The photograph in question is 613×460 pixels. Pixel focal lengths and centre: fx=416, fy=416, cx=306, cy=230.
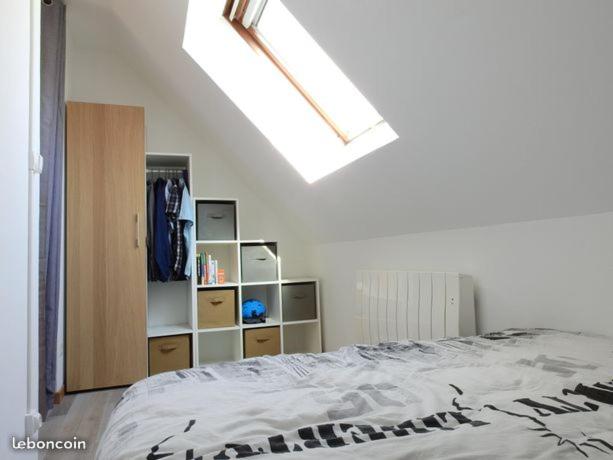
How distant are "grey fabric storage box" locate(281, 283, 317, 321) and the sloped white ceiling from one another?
1.27 metres

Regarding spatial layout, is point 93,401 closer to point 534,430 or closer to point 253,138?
point 253,138

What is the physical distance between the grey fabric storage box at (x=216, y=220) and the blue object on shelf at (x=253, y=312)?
21.8 inches

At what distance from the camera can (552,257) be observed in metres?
1.53

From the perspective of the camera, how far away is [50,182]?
241 cm

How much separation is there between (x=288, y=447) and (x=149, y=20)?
274 cm

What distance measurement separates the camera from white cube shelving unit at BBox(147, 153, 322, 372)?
315 cm

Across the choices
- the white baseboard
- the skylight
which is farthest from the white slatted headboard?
the white baseboard

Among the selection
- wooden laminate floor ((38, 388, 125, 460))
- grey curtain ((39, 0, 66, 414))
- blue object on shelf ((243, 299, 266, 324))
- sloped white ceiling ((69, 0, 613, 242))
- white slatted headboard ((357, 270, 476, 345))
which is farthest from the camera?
blue object on shelf ((243, 299, 266, 324))

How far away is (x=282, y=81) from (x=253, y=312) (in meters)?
1.76

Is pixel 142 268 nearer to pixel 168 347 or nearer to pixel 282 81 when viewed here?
pixel 168 347

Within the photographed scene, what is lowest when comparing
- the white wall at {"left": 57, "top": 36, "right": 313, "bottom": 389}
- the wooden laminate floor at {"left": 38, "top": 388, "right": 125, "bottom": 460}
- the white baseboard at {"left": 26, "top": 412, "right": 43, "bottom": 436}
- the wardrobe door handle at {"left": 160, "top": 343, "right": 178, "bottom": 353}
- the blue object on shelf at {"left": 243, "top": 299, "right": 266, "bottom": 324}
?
the wooden laminate floor at {"left": 38, "top": 388, "right": 125, "bottom": 460}

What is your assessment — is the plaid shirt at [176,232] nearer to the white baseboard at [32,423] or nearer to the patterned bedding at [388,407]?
the white baseboard at [32,423]

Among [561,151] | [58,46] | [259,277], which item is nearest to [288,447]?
[561,151]

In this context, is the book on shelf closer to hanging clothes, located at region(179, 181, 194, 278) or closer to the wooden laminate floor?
hanging clothes, located at region(179, 181, 194, 278)
